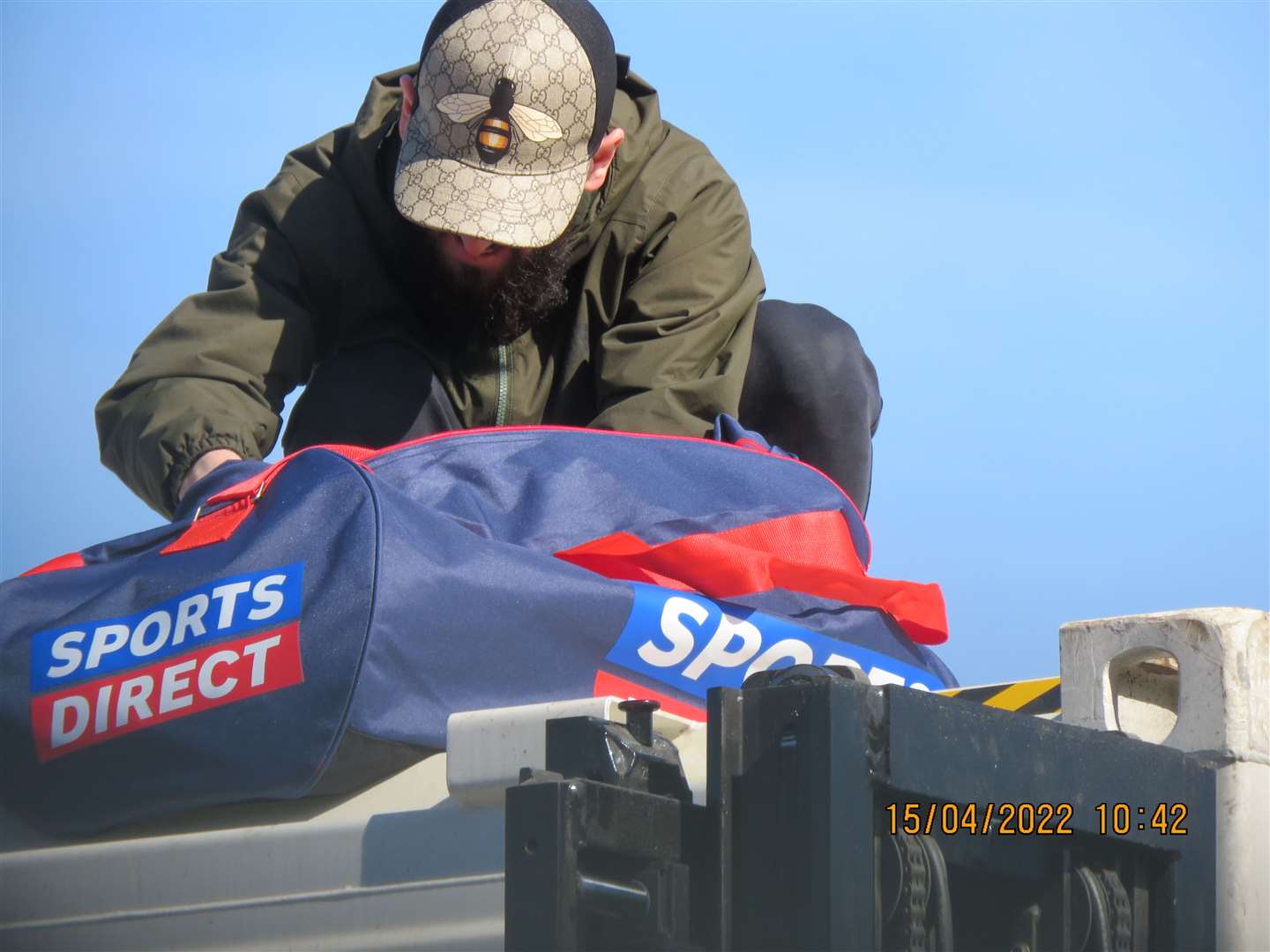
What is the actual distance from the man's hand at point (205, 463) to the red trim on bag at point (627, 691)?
2.24 feet

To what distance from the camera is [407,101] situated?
2.31m

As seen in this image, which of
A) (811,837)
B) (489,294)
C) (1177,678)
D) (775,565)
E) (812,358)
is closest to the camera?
(811,837)

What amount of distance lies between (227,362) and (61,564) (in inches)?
26.1

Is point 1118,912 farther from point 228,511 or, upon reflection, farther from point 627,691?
point 228,511

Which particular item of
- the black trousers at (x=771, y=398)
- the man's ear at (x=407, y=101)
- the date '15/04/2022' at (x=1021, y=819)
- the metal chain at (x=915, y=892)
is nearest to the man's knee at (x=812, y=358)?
the black trousers at (x=771, y=398)

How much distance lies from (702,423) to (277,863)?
103 centimetres

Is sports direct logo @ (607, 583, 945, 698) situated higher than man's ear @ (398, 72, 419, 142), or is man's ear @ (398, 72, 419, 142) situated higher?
man's ear @ (398, 72, 419, 142)

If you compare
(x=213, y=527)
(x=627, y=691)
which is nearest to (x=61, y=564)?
(x=213, y=527)

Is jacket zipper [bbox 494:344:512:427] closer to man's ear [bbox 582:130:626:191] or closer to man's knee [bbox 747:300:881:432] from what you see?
man's ear [bbox 582:130:626:191]

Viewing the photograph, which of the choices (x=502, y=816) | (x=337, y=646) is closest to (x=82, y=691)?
(x=337, y=646)

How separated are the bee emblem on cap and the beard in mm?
159

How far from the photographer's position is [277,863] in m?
1.31

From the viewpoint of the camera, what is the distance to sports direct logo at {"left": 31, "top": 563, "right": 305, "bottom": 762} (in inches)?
54.6

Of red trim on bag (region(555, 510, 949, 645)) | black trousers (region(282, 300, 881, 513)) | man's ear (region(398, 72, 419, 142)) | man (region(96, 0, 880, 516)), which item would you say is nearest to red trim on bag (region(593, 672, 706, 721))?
red trim on bag (region(555, 510, 949, 645))
